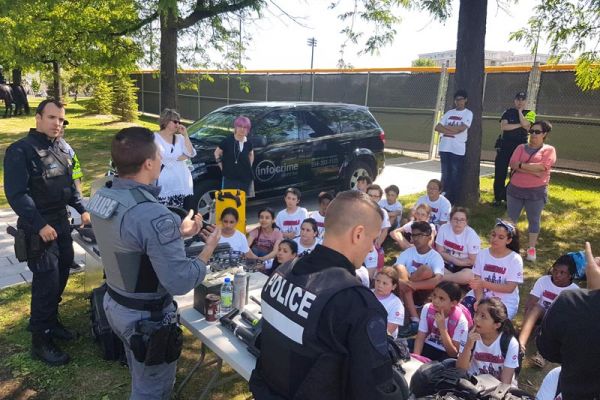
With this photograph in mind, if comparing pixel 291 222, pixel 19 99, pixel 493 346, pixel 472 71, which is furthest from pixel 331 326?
pixel 19 99

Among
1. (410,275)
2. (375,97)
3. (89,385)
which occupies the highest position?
(375,97)

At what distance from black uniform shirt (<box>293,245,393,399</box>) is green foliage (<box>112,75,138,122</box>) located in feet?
66.1

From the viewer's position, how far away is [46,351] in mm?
3535

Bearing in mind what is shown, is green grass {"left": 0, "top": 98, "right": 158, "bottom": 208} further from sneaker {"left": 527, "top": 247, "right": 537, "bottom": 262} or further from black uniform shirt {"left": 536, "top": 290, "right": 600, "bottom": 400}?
black uniform shirt {"left": 536, "top": 290, "right": 600, "bottom": 400}

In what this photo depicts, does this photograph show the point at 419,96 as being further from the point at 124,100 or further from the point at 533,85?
the point at 124,100

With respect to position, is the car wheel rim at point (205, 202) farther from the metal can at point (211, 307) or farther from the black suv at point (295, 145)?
the metal can at point (211, 307)

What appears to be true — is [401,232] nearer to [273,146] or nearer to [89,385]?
[273,146]

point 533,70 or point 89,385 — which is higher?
point 533,70

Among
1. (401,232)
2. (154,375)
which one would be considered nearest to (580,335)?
(154,375)

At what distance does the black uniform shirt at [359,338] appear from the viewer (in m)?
1.43

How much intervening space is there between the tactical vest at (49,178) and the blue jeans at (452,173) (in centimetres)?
556

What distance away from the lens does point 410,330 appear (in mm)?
4043

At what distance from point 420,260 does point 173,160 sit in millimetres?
2856

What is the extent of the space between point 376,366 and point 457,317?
2.28 meters
